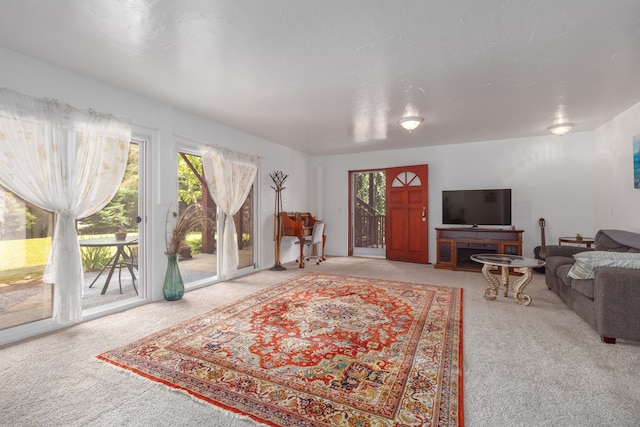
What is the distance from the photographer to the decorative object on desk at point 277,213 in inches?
216

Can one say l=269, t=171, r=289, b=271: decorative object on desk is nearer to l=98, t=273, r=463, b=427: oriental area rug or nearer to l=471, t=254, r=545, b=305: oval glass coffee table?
l=98, t=273, r=463, b=427: oriental area rug

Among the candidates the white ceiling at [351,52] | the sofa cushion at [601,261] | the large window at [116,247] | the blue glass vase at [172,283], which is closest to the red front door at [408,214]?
the white ceiling at [351,52]

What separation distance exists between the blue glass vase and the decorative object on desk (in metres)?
2.02

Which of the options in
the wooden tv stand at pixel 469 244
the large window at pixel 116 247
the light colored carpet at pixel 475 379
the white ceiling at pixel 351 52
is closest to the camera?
the light colored carpet at pixel 475 379

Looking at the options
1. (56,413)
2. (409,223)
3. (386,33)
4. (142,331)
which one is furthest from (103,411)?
(409,223)

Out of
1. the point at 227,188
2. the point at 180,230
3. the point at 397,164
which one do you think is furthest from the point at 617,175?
the point at 180,230

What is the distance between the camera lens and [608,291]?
7.71ft

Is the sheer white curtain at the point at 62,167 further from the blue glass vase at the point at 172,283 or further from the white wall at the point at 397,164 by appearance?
the blue glass vase at the point at 172,283

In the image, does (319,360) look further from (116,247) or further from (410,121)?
(410,121)

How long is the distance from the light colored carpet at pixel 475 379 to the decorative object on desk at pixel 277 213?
2.46 metres

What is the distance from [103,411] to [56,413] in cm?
24

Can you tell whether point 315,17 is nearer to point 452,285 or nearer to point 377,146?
point 452,285

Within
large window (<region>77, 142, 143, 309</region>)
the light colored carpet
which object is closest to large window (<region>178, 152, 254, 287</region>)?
large window (<region>77, 142, 143, 309</region>)

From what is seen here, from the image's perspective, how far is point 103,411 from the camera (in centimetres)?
160
